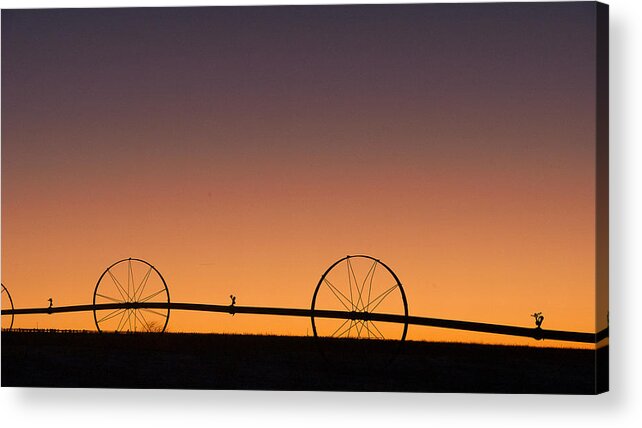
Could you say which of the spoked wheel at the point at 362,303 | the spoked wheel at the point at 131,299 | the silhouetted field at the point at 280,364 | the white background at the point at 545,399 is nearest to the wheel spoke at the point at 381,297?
the spoked wheel at the point at 362,303

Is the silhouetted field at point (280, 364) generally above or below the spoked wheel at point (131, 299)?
below

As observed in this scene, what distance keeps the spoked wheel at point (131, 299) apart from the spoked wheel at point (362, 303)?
68 cm

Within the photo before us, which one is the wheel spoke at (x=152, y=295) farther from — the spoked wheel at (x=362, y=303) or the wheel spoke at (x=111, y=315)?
the spoked wheel at (x=362, y=303)

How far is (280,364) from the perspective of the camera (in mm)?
6289

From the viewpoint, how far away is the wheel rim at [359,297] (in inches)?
246

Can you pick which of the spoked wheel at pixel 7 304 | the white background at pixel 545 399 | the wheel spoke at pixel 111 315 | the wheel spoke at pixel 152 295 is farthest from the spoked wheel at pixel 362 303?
the spoked wheel at pixel 7 304

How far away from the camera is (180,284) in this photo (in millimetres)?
6340

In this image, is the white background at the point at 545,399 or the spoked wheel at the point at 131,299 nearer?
the white background at the point at 545,399

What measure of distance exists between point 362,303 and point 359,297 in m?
0.03

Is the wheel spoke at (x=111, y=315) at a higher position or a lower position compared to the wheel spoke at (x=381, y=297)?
lower

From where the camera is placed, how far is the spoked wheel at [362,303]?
246 inches

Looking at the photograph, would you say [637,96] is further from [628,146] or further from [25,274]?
[25,274]

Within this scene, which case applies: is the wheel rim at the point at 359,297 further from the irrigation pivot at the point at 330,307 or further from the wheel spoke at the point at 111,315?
the wheel spoke at the point at 111,315

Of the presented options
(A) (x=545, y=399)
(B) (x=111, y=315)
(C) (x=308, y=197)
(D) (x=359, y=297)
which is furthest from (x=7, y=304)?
(A) (x=545, y=399)
